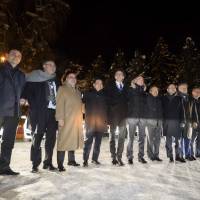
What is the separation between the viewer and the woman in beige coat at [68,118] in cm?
819

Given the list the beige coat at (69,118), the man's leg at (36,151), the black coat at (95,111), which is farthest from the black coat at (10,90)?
the black coat at (95,111)

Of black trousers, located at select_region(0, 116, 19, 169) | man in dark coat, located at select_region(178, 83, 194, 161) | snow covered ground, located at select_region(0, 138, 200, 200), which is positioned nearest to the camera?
snow covered ground, located at select_region(0, 138, 200, 200)

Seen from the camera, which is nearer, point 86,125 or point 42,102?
point 42,102

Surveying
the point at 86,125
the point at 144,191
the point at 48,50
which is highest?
the point at 48,50

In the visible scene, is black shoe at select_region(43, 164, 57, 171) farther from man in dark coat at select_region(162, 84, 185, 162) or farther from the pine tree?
the pine tree

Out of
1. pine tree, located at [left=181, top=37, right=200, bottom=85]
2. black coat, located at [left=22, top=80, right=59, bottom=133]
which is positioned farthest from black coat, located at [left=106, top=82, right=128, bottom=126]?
pine tree, located at [left=181, top=37, right=200, bottom=85]

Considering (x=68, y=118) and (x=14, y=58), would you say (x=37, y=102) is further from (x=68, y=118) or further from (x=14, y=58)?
(x=14, y=58)

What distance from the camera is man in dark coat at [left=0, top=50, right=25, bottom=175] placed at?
7.24 meters

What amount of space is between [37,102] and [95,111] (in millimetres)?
1799

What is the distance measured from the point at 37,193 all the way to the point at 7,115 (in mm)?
1865

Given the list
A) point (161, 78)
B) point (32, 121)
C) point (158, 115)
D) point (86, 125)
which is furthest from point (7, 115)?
point (161, 78)

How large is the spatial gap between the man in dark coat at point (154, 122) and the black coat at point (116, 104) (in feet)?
3.23

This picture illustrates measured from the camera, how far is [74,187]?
6.38m

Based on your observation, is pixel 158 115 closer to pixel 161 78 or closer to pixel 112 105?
pixel 112 105
